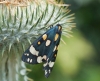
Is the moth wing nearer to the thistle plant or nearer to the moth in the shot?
the moth

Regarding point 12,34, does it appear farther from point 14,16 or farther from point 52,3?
point 52,3

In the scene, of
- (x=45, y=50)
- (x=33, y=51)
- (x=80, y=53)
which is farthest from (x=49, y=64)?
(x=80, y=53)

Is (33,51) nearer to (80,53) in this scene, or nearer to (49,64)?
(49,64)

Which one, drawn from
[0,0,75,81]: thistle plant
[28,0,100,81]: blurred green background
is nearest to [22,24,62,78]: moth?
[0,0,75,81]: thistle plant

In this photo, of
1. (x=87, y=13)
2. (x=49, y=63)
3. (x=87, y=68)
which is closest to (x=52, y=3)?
(x=49, y=63)

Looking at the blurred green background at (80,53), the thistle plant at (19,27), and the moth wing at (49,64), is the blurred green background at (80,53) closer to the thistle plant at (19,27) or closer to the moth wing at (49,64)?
the thistle plant at (19,27)

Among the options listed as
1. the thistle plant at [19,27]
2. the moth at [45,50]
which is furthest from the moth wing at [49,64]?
the thistle plant at [19,27]

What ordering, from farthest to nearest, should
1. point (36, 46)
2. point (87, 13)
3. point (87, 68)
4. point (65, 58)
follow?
point (87, 13)
point (87, 68)
point (65, 58)
point (36, 46)
